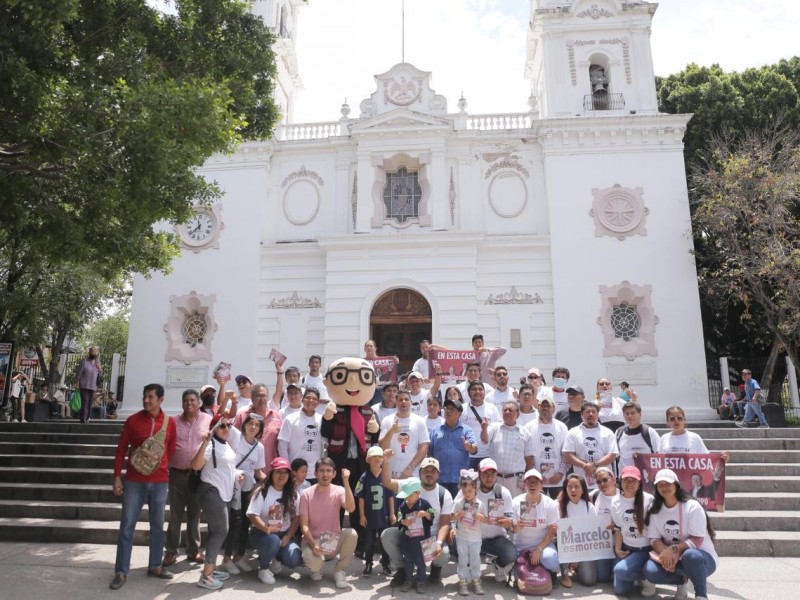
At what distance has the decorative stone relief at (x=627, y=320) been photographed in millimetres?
15344

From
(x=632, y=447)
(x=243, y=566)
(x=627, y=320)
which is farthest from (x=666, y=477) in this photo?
(x=627, y=320)

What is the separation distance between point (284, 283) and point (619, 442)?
1170 centimetres

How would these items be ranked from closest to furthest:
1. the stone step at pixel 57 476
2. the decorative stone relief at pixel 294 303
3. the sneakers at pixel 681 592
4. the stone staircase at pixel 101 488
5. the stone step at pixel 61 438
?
1. the sneakers at pixel 681 592
2. the stone staircase at pixel 101 488
3. the stone step at pixel 57 476
4. the stone step at pixel 61 438
5. the decorative stone relief at pixel 294 303

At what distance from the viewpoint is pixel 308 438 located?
7.01 meters

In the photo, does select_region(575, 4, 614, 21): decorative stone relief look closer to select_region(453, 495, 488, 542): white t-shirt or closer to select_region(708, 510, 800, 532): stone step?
select_region(708, 510, 800, 532): stone step

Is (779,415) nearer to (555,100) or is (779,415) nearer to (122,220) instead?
(555,100)

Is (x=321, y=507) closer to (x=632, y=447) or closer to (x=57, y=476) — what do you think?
(x=632, y=447)

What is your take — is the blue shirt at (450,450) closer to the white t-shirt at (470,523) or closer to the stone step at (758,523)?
the white t-shirt at (470,523)

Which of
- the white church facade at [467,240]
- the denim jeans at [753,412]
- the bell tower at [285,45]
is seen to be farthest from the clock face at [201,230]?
the denim jeans at [753,412]

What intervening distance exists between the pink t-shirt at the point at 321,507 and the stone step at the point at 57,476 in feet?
15.3

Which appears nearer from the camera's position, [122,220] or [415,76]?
[122,220]

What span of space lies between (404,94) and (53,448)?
42.3 ft

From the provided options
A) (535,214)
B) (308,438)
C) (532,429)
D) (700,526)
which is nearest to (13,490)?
(308,438)

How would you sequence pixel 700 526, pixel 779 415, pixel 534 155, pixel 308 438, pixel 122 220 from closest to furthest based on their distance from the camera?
pixel 700 526 < pixel 308 438 < pixel 122 220 < pixel 779 415 < pixel 534 155
